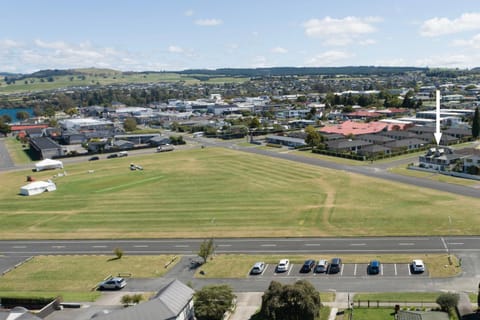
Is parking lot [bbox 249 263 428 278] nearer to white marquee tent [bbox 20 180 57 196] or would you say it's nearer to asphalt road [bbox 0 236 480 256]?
asphalt road [bbox 0 236 480 256]

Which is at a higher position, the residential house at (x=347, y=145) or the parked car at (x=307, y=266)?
the residential house at (x=347, y=145)

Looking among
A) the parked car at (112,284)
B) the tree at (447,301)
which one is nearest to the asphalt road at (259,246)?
the parked car at (112,284)

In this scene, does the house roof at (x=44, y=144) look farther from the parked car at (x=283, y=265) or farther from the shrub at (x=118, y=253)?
the parked car at (x=283, y=265)

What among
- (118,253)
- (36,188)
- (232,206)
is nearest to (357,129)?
(232,206)

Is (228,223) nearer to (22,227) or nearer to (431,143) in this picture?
(22,227)

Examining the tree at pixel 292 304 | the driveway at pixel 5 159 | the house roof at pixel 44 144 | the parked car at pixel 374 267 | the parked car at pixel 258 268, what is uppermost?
the tree at pixel 292 304

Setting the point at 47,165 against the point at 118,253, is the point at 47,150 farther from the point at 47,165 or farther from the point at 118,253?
the point at 118,253
